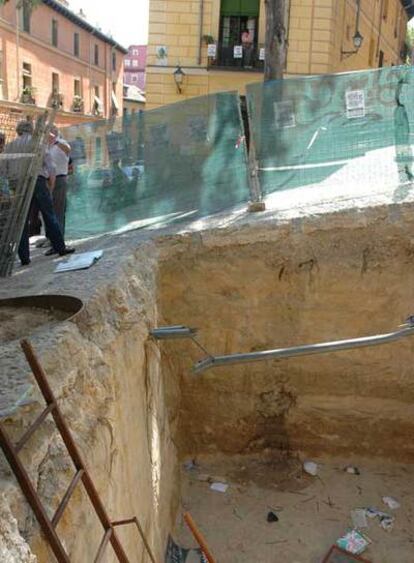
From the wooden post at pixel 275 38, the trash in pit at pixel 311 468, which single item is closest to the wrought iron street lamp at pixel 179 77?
the wooden post at pixel 275 38

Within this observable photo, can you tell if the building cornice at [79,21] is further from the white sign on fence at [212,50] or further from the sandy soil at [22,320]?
the sandy soil at [22,320]

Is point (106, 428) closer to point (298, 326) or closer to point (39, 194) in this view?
point (39, 194)

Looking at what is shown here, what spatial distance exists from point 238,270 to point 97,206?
8.52 feet

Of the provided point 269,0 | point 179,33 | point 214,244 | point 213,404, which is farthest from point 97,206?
point 179,33

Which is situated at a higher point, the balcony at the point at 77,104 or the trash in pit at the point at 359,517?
the balcony at the point at 77,104

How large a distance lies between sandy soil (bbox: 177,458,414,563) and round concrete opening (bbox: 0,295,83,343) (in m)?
3.01

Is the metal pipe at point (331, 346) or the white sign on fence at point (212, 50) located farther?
the white sign on fence at point (212, 50)

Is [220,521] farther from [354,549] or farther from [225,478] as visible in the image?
[354,549]

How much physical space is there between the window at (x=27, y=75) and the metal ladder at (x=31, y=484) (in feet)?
86.7

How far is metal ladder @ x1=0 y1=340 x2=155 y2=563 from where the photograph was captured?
2219mm

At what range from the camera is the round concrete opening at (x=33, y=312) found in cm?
386

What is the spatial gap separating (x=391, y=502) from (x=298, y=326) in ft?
7.16

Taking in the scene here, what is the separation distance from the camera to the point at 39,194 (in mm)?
6199

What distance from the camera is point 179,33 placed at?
17969mm
